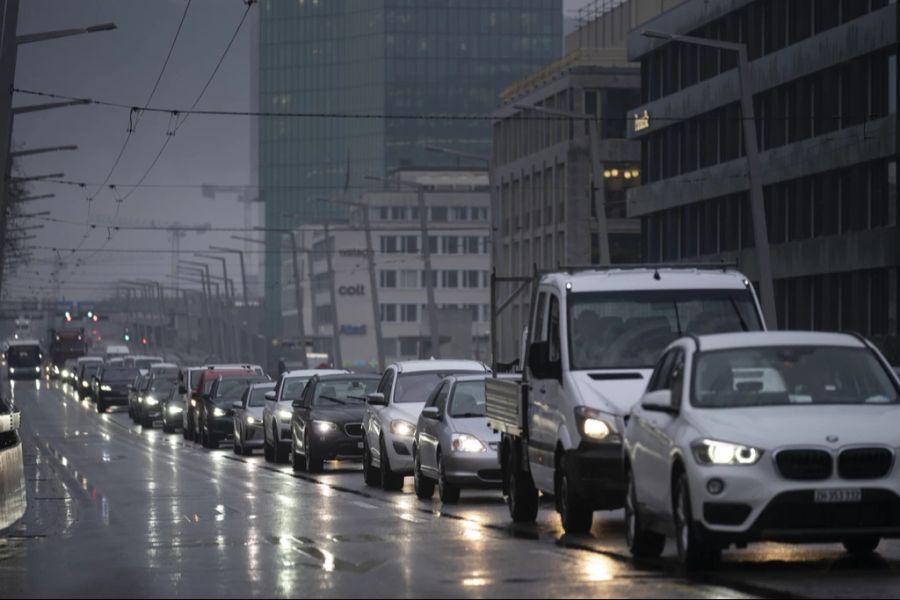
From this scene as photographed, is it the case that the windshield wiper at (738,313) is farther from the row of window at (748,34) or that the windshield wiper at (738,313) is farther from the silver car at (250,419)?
the row of window at (748,34)

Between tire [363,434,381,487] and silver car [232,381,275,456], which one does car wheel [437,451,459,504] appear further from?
silver car [232,381,275,456]

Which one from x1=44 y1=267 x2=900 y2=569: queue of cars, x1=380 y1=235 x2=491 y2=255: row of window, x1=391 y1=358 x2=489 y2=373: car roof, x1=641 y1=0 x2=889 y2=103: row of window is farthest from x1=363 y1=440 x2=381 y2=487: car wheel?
x1=380 y1=235 x2=491 y2=255: row of window

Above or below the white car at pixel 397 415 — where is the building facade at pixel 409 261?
above

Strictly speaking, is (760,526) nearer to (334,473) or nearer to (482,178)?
(334,473)

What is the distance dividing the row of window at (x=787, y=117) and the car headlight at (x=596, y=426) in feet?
146

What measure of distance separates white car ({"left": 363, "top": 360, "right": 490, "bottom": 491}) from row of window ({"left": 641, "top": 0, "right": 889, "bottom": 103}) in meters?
34.3

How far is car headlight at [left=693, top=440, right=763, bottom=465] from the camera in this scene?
1418 cm

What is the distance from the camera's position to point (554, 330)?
64.2 feet

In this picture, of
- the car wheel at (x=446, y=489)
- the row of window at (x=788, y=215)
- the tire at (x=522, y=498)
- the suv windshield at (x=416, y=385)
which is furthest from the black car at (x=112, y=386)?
the tire at (x=522, y=498)

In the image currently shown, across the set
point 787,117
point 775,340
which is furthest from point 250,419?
point 787,117

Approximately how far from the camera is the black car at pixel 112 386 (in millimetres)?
81062

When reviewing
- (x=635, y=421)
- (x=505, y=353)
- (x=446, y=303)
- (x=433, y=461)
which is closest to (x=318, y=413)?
(x=433, y=461)

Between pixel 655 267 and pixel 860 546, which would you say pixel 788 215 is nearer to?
pixel 655 267

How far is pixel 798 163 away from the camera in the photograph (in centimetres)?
6869
